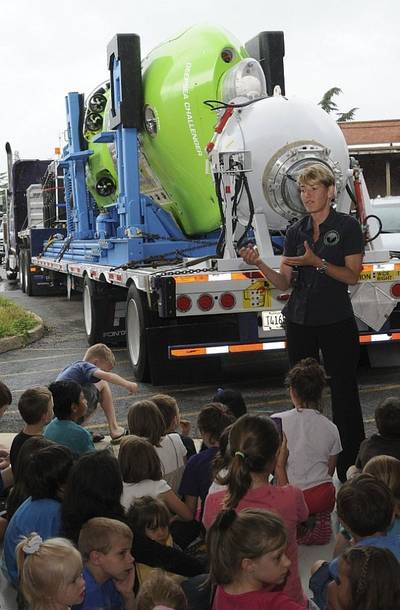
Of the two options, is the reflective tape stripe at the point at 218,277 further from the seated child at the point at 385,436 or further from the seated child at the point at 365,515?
the seated child at the point at 365,515

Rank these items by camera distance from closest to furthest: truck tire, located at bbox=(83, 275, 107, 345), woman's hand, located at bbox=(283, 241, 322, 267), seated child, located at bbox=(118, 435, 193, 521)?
seated child, located at bbox=(118, 435, 193, 521) < woman's hand, located at bbox=(283, 241, 322, 267) < truck tire, located at bbox=(83, 275, 107, 345)

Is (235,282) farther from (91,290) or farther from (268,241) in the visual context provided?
→ (91,290)

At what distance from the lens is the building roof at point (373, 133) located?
2945 centimetres

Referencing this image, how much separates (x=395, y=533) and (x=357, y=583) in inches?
37.2

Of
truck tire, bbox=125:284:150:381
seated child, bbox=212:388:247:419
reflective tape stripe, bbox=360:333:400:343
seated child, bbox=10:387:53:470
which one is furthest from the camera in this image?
truck tire, bbox=125:284:150:381

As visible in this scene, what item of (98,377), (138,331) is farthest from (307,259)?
(138,331)

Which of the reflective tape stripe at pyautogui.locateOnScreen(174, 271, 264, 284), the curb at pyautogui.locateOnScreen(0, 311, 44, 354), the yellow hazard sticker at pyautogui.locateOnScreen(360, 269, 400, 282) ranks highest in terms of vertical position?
the reflective tape stripe at pyautogui.locateOnScreen(174, 271, 264, 284)

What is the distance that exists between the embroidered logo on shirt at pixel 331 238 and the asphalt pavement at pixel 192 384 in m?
2.26

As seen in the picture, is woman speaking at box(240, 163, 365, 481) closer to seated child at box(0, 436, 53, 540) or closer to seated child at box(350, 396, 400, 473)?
seated child at box(350, 396, 400, 473)

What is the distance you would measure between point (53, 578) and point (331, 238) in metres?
3.20

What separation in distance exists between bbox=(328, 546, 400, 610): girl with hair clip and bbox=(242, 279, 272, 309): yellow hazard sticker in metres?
5.49

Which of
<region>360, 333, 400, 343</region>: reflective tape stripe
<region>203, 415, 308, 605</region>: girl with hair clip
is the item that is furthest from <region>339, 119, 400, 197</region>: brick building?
<region>203, 415, 308, 605</region>: girl with hair clip

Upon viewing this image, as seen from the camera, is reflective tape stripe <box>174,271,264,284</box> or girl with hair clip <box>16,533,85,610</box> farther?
reflective tape stripe <box>174,271,264,284</box>

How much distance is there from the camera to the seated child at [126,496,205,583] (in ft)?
13.4
